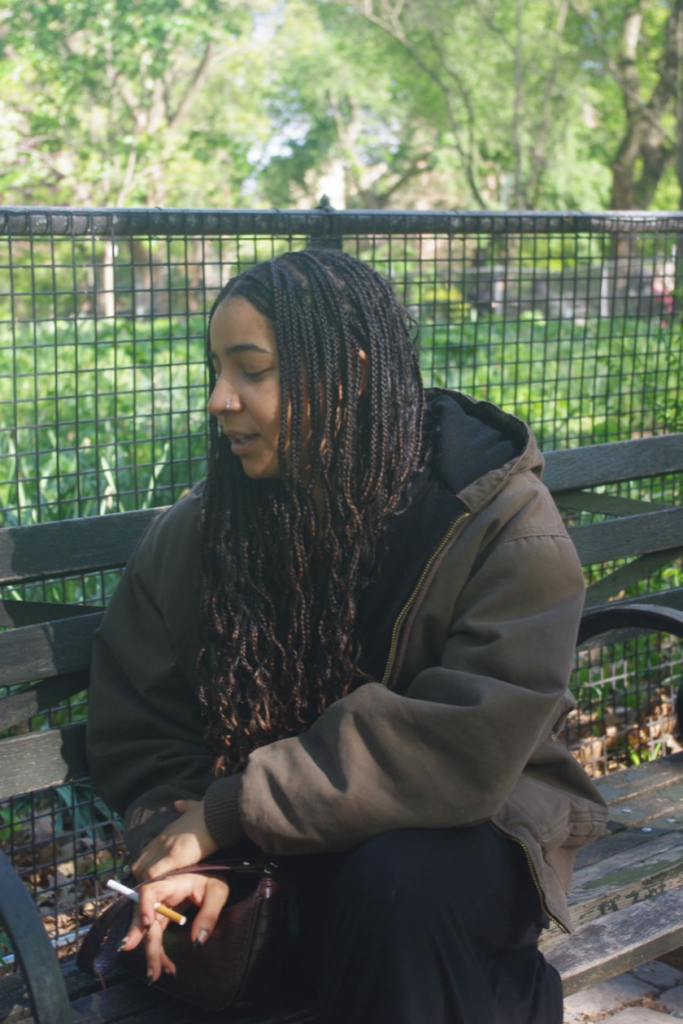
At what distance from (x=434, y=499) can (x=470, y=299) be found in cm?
211

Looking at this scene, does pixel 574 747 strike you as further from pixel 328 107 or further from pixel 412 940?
pixel 328 107

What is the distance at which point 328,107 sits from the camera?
154 feet

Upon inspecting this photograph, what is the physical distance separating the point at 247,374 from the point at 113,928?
3.23 ft

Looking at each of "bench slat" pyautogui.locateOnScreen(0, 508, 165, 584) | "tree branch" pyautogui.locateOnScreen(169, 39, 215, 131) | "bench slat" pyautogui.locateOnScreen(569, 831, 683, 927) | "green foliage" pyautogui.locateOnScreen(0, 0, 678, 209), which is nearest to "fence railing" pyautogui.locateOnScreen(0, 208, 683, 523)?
"bench slat" pyautogui.locateOnScreen(0, 508, 165, 584)

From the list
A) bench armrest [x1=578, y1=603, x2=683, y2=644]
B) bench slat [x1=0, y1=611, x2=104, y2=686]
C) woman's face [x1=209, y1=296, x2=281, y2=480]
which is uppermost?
woman's face [x1=209, y1=296, x2=281, y2=480]

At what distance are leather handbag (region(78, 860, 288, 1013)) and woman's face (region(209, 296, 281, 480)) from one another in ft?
2.46

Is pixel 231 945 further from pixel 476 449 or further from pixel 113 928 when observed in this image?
pixel 476 449

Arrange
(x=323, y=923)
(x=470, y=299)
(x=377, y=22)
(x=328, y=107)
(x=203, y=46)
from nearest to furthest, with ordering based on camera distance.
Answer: (x=323, y=923) → (x=470, y=299) → (x=203, y=46) → (x=377, y=22) → (x=328, y=107)

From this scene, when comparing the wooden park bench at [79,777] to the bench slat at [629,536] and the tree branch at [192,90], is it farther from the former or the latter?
the tree branch at [192,90]

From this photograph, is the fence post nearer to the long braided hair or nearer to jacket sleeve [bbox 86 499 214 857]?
the long braided hair

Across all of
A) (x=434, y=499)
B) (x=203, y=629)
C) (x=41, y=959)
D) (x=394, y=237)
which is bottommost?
(x=41, y=959)

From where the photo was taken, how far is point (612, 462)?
3.42 m

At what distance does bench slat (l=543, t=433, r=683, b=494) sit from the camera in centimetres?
326

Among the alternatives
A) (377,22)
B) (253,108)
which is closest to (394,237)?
(377,22)
